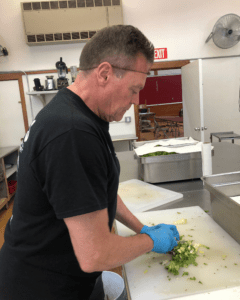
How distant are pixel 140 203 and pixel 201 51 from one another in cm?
377

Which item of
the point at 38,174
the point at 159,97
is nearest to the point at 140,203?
the point at 38,174

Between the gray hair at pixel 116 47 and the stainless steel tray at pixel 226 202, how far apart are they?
1.97 feet

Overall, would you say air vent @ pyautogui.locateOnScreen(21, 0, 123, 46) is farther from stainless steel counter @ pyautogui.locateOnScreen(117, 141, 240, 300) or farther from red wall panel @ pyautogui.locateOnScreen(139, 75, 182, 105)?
red wall panel @ pyautogui.locateOnScreen(139, 75, 182, 105)

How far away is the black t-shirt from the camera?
0.58 metres

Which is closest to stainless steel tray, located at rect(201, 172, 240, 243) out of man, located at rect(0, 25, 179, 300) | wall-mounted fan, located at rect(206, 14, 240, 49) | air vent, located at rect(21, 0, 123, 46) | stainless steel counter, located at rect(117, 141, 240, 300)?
stainless steel counter, located at rect(117, 141, 240, 300)

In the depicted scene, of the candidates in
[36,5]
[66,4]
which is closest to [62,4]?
[66,4]

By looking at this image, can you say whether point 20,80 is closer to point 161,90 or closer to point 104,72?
point 104,72

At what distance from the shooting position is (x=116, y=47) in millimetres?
688

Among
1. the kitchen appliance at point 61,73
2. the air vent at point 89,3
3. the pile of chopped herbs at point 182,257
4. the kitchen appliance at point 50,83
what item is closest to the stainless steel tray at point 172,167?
the pile of chopped herbs at point 182,257

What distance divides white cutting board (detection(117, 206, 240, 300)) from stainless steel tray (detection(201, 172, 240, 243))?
0.14 ft

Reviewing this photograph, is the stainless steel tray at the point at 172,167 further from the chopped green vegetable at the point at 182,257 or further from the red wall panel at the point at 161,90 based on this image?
the red wall panel at the point at 161,90

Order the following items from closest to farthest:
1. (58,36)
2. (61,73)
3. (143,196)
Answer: (143,196)
(61,73)
(58,36)

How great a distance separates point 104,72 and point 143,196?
987 millimetres

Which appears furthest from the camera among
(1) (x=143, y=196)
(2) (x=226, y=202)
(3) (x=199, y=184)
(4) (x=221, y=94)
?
(4) (x=221, y=94)
